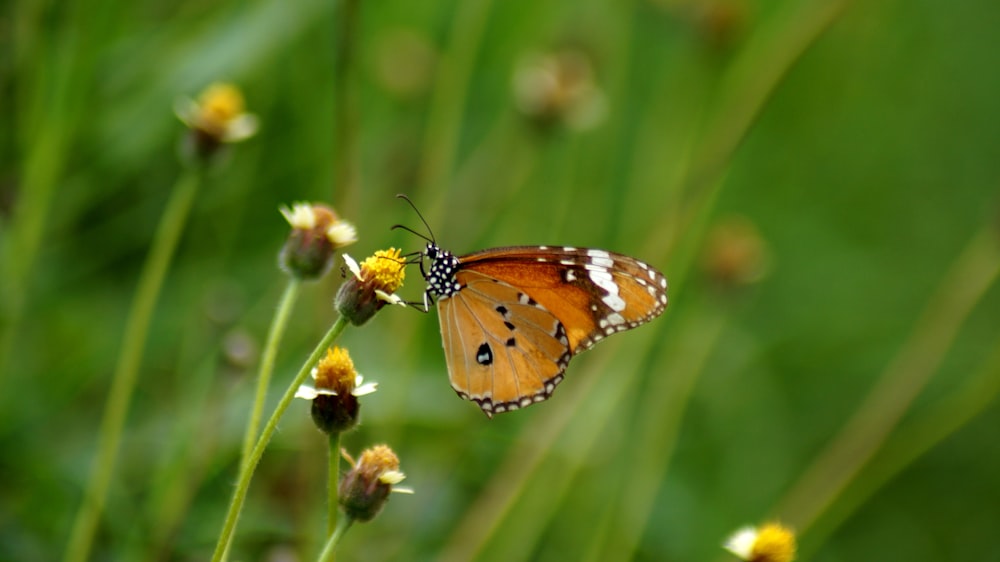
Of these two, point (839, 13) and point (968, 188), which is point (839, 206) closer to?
point (968, 188)

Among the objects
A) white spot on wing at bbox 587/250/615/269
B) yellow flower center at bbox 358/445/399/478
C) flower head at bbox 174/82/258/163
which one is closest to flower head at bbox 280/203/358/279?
yellow flower center at bbox 358/445/399/478

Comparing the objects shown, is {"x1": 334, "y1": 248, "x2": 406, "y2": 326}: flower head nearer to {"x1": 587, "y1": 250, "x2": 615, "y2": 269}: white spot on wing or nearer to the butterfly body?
the butterfly body

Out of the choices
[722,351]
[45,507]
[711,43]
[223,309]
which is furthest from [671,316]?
[45,507]

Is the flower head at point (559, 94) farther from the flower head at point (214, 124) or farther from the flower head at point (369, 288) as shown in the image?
the flower head at point (369, 288)

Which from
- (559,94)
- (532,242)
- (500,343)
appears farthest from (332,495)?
(532,242)

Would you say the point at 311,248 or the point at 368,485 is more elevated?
the point at 311,248

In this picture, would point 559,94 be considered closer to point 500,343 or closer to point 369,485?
point 500,343

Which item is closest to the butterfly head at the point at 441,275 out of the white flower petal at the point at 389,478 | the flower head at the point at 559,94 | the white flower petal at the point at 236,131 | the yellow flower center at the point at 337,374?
the white flower petal at the point at 236,131
